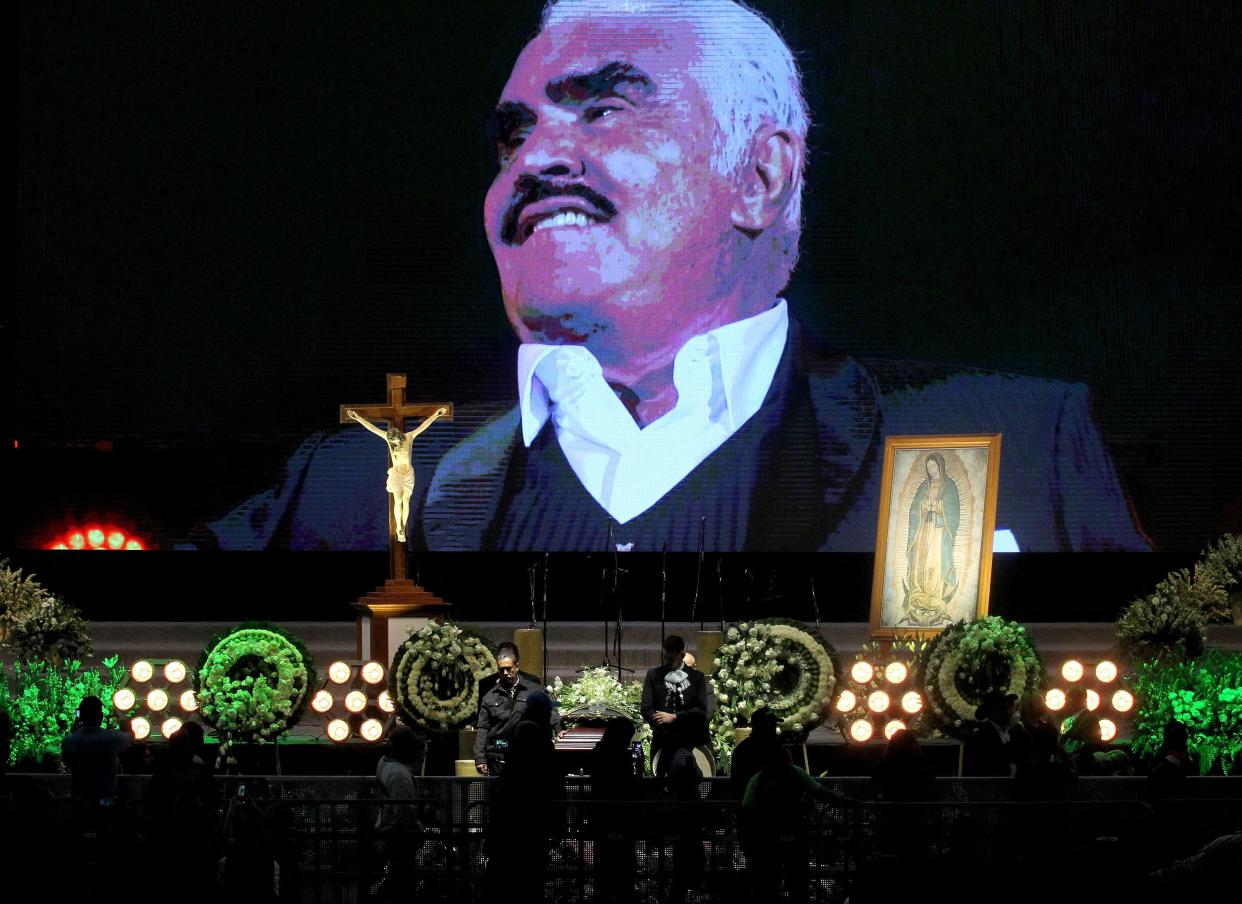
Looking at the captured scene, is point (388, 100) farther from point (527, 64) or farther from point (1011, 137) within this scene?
point (1011, 137)

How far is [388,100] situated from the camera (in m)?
14.8

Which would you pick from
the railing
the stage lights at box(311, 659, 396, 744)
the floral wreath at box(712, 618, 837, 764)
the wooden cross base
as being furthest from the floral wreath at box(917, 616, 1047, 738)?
the wooden cross base

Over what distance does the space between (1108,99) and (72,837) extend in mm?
11257

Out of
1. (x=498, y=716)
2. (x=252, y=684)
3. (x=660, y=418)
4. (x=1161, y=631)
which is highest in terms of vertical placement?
(x=660, y=418)

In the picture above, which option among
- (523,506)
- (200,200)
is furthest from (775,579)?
(200,200)

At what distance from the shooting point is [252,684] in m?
10.9

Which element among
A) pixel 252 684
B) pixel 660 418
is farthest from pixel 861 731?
pixel 660 418

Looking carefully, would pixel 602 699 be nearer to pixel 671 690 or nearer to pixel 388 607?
pixel 671 690

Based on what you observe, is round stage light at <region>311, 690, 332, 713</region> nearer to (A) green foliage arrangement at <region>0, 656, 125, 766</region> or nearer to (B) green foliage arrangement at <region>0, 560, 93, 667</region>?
(A) green foliage arrangement at <region>0, 656, 125, 766</region>

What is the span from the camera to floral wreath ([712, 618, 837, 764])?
10.5 metres

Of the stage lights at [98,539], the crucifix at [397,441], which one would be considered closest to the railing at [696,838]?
the crucifix at [397,441]

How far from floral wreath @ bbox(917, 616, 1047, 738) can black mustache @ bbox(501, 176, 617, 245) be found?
5489mm

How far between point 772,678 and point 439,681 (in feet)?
6.96

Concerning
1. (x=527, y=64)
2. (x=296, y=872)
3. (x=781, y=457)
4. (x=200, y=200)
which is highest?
(x=527, y=64)
